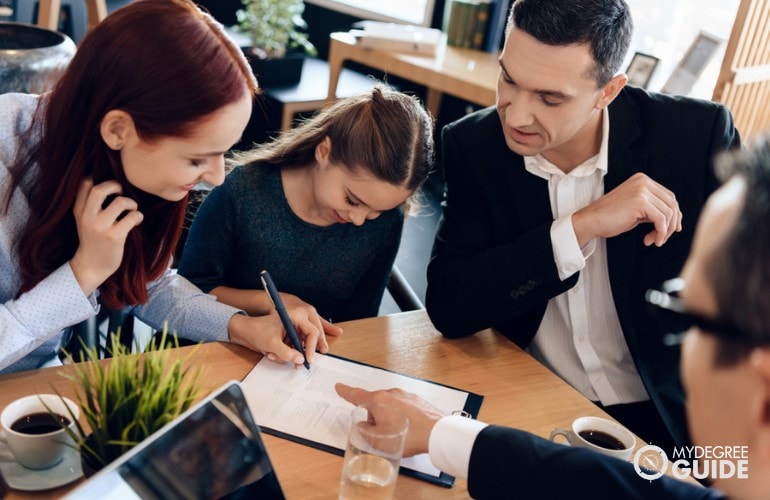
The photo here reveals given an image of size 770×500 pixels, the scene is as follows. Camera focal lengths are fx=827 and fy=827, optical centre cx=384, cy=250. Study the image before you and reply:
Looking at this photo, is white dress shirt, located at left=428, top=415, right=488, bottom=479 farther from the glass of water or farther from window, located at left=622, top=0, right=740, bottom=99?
window, located at left=622, top=0, right=740, bottom=99

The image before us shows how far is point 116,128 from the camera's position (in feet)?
4.09

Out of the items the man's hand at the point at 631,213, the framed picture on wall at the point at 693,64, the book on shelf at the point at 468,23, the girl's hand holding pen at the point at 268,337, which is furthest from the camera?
the book on shelf at the point at 468,23

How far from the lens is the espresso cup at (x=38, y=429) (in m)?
1.04

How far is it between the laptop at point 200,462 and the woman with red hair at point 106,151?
349mm

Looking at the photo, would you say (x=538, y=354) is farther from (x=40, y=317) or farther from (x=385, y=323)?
(x=40, y=317)

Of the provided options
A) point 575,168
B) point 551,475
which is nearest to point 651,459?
point 551,475

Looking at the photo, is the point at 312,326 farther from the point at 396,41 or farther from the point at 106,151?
the point at 396,41

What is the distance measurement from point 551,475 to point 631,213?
61 cm

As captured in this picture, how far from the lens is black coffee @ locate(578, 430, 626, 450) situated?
1.22 meters

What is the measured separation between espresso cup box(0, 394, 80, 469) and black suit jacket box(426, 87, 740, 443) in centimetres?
77

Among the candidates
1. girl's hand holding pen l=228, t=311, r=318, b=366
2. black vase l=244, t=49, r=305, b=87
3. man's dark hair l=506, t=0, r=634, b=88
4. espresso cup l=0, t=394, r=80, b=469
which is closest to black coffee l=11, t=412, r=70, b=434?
espresso cup l=0, t=394, r=80, b=469

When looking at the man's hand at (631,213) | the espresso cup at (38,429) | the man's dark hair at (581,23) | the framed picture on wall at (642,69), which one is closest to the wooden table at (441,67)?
the framed picture on wall at (642,69)

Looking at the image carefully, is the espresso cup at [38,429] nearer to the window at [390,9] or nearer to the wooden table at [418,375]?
the wooden table at [418,375]

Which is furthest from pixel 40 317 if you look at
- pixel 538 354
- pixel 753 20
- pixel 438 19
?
pixel 438 19
